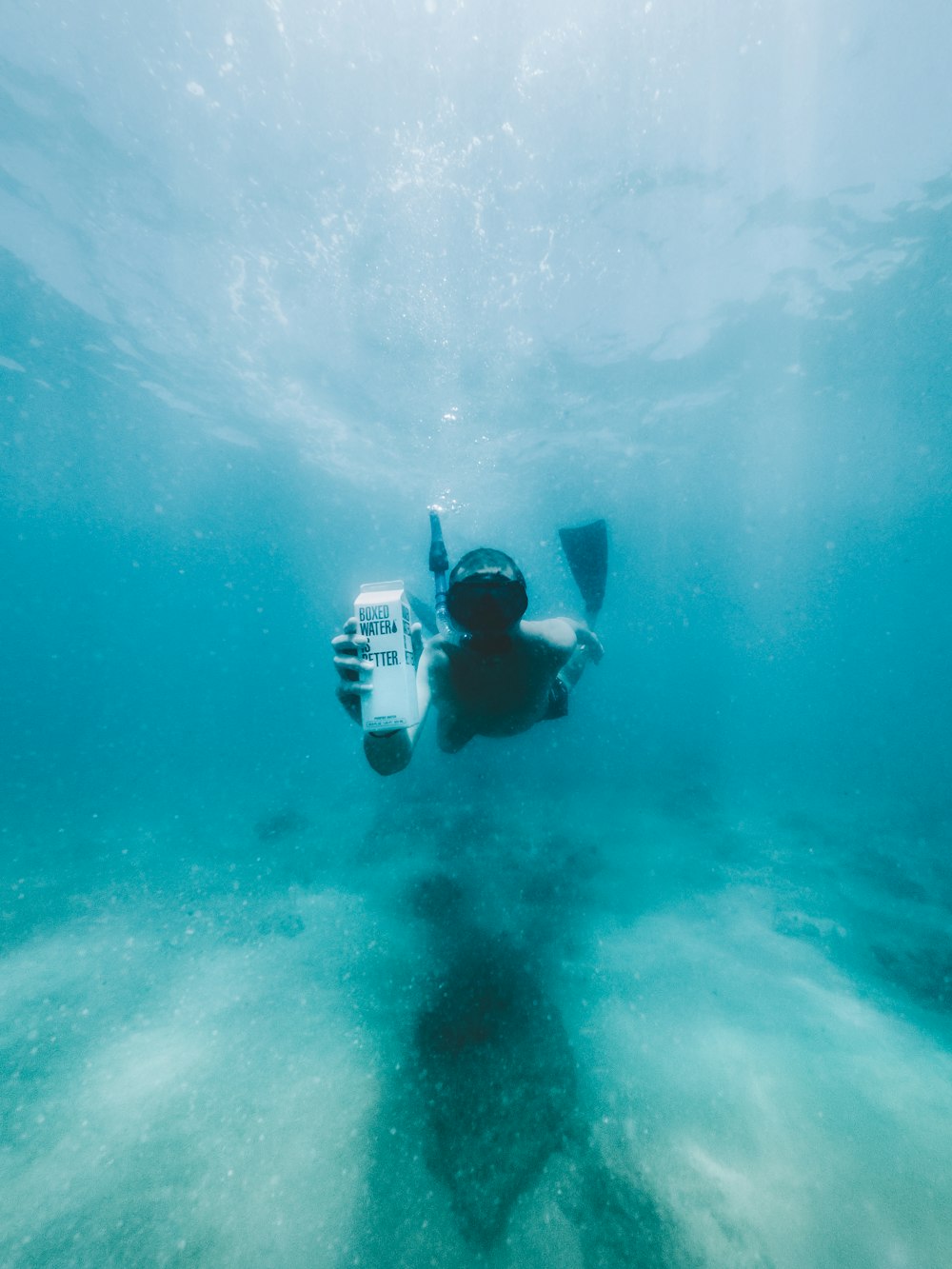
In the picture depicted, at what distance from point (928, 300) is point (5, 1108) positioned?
28.1m

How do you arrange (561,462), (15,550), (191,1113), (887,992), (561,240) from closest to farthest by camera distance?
(191,1113)
(887,992)
(561,240)
(561,462)
(15,550)

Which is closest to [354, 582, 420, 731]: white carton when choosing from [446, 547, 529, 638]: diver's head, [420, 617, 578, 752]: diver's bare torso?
[446, 547, 529, 638]: diver's head

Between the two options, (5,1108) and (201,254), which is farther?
(201,254)

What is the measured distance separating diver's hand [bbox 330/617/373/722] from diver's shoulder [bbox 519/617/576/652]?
6.96 feet

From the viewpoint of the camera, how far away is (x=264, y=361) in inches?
669

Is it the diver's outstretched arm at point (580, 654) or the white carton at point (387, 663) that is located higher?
the white carton at point (387, 663)

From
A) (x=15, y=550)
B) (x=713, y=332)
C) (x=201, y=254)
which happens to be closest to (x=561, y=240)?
(x=713, y=332)

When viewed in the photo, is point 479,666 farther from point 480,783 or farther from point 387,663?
point 480,783

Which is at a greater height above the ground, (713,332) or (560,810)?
(713,332)

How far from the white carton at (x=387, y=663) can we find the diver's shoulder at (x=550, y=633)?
6.63ft

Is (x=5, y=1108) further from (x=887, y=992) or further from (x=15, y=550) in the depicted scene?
(x=15, y=550)

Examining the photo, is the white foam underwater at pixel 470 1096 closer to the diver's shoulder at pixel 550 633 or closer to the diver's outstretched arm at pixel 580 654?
the diver's outstretched arm at pixel 580 654

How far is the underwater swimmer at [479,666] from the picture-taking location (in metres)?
2.72

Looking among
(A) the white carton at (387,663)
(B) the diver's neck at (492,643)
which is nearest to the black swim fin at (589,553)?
(B) the diver's neck at (492,643)
